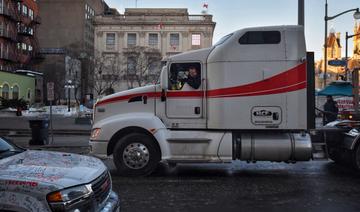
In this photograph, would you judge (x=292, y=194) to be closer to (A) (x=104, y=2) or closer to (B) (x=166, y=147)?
(B) (x=166, y=147)

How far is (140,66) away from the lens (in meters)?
74.3

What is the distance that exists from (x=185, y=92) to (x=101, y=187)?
6156 mm

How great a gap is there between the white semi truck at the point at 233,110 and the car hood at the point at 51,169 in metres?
5.21

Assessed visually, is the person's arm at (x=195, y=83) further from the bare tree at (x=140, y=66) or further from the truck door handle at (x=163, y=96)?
the bare tree at (x=140, y=66)

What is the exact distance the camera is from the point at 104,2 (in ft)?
482

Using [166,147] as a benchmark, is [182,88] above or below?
above

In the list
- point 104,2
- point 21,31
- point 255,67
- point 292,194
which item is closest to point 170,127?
point 255,67

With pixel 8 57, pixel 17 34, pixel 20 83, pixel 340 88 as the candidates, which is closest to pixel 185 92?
pixel 340 88

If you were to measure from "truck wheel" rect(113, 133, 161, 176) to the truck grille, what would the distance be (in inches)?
212

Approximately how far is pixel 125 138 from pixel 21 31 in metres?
69.1

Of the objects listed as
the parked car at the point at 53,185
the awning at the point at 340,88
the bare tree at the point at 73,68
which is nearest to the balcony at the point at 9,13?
the bare tree at the point at 73,68

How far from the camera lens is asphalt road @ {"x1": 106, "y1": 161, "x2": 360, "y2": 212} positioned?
7824 millimetres

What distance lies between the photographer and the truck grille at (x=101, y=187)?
15.3ft

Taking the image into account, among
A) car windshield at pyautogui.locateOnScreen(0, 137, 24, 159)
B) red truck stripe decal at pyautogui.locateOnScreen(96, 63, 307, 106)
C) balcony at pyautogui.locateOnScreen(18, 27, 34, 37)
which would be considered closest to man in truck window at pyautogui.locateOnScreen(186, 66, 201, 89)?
red truck stripe decal at pyautogui.locateOnScreen(96, 63, 307, 106)
